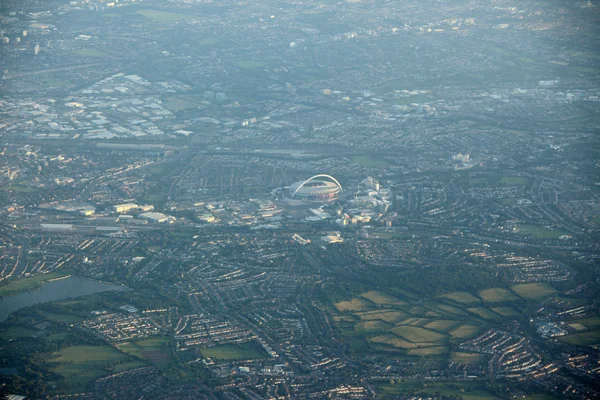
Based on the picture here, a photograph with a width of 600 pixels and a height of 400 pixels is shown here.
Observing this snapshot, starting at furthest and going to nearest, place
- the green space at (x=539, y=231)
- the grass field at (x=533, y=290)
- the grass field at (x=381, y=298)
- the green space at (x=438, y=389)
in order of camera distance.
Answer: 1. the green space at (x=539, y=231)
2. the grass field at (x=533, y=290)
3. the grass field at (x=381, y=298)
4. the green space at (x=438, y=389)

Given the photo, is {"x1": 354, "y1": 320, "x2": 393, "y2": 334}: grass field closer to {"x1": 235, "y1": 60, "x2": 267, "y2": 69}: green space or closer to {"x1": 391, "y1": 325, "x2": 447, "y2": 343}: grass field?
{"x1": 391, "y1": 325, "x2": 447, "y2": 343}: grass field

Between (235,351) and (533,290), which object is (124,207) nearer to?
(235,351)

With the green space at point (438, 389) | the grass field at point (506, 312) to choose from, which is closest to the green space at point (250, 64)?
the grass field at point (506, 312)

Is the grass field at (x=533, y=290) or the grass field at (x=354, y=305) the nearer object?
the grass field at (x=354, y=305)

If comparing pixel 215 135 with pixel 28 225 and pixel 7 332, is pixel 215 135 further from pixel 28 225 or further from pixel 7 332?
pixel 7 332

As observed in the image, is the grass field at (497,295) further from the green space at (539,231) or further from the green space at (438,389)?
the green space at (539,231)

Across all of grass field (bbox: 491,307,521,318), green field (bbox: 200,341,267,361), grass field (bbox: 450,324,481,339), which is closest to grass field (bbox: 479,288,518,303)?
grass field (bbox: 491,307,521,318)
